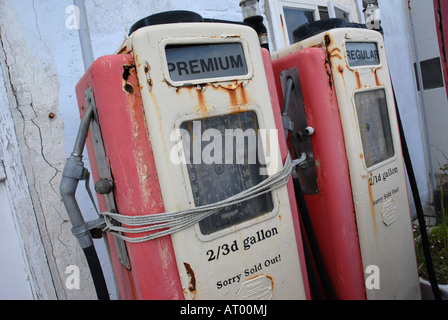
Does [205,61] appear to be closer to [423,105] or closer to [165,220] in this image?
[165,220]

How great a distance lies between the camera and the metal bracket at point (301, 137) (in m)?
1.62

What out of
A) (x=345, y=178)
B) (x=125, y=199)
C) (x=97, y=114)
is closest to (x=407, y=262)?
(x=345, y=178)

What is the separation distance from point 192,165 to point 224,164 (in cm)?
13

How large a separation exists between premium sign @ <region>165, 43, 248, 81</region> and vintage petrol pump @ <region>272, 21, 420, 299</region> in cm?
43

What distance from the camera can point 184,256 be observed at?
1.12 meters

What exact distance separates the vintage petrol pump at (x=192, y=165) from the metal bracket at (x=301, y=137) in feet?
1.11

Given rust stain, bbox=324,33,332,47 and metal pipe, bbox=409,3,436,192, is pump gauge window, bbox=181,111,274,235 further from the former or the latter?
metal pipe, bbox=409,3,436,192

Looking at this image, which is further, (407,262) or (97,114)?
(407,262)

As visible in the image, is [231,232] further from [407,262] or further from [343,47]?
[407,262]

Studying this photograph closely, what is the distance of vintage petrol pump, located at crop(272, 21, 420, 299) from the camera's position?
5.04 feet

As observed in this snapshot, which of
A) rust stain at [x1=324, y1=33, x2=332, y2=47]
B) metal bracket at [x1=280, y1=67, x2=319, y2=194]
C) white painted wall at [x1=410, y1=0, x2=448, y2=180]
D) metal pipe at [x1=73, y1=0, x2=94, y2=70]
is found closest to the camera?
rust stain at [x1=324, y1=33, x2=332, y2=47]

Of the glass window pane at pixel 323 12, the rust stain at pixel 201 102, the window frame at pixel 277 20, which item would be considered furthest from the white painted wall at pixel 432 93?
the rust stain at pixel 201 102

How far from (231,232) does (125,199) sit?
0.37 metres

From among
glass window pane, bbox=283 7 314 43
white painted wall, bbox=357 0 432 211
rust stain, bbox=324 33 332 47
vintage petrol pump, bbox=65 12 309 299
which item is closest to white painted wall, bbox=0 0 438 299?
vintage petrol pump, bbox=65 12 309 299
